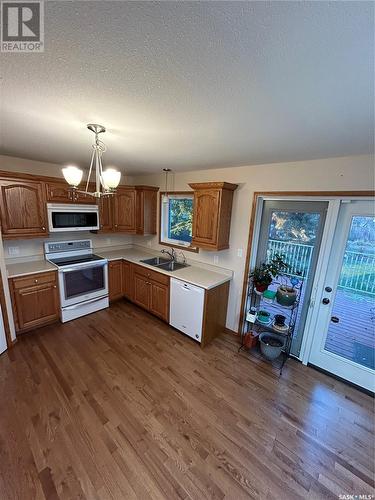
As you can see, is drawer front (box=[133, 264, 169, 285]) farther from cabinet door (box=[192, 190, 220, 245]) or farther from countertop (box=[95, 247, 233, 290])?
cabinet door (box=[192, 190, 220, 245])

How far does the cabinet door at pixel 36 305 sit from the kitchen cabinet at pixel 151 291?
46.5 inches

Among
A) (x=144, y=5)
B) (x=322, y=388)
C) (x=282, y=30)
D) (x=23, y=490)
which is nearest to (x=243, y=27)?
(x=282, y=30)

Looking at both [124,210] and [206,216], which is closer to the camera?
[206,216]

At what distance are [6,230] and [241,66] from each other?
9.97 ft

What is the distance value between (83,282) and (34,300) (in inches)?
25.1

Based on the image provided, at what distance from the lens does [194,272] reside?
3.05 metres

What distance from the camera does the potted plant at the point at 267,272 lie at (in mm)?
2516

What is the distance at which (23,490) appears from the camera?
4.24ft

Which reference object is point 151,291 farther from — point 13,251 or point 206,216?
point 13,251

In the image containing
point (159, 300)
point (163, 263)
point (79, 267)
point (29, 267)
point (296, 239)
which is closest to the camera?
point (296, 239)

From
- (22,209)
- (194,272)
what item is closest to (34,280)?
(22,209)

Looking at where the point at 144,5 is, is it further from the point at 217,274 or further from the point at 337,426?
the point at 337,426

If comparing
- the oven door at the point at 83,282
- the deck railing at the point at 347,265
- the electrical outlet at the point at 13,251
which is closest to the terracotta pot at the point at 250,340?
the deck railing at the point at 347,265

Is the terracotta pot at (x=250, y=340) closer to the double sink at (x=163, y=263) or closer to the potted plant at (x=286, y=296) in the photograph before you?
the potted plant at (x=286, y=296)
